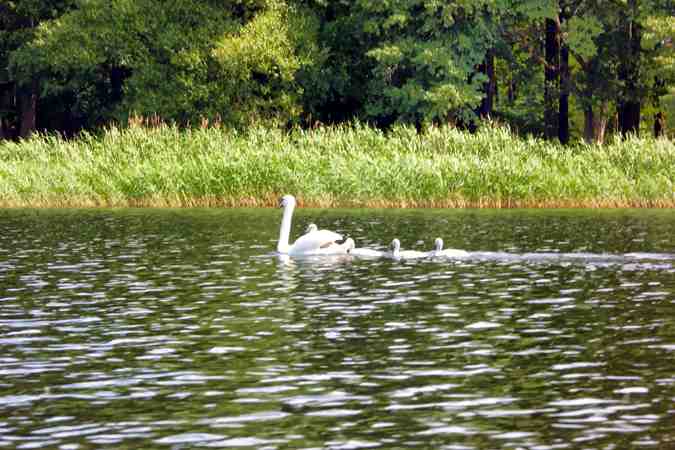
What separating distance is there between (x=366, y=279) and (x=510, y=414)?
428 inches

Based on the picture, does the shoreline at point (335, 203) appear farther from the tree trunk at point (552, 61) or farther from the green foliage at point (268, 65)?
the tree trunk at point (552, 61)

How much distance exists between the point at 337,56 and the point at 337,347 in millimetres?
51426

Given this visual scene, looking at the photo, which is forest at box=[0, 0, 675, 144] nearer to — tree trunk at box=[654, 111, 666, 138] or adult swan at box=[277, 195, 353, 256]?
tree trunk at box=[654, 111, 666, 138]

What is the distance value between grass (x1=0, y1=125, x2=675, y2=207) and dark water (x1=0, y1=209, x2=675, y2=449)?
1283cm

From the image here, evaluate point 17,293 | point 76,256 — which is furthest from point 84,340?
point 76,256

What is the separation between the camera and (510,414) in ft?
38.3

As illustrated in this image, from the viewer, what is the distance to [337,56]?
65875 mm

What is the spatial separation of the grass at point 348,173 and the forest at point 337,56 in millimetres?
13183

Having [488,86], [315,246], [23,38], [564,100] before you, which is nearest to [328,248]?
[315,246]

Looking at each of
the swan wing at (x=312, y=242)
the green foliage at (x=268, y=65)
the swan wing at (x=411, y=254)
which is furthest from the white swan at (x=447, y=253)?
the green foliage at (x=268, y=65)

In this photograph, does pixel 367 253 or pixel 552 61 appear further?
pixel 552 61

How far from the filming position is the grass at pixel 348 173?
1631 inches

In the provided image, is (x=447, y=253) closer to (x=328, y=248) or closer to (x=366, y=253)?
(x=366, y=253)

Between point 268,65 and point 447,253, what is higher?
point 268,65
